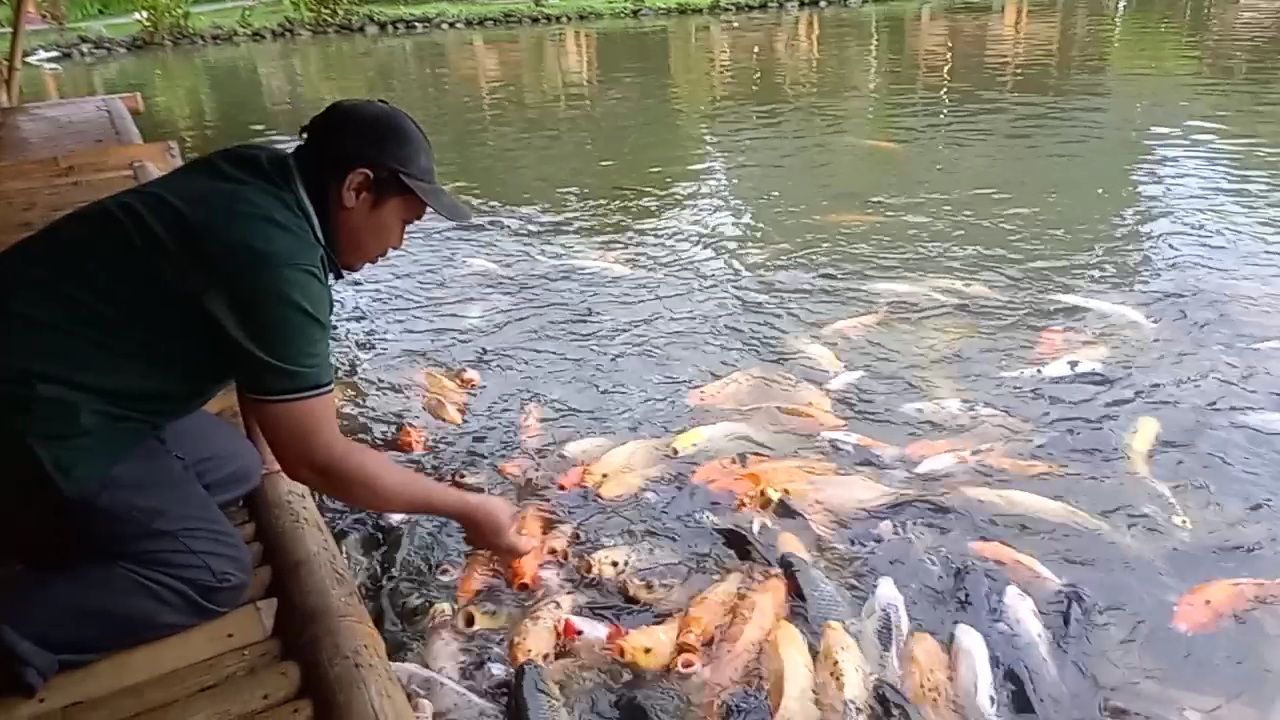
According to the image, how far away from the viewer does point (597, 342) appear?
23.3ft

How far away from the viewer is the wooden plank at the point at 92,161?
281 inches

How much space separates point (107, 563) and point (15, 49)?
965cm

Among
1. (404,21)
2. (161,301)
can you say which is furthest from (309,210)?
(404,21)

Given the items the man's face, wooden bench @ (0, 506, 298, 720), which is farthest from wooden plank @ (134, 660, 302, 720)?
the man's face

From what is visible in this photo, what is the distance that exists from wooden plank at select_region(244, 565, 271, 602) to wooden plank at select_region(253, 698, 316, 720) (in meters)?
0.46

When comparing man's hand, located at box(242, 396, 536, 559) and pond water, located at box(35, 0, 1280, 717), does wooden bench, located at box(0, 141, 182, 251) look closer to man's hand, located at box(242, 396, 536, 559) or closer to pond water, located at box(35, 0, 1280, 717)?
pond water, located at box(35, 0, 1280, 717)

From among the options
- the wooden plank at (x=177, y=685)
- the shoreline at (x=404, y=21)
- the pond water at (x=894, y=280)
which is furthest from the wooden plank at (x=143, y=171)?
the shoreline at (x=404, y=21)

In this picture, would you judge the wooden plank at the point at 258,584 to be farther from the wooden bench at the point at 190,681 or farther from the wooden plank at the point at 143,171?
the wooden plank at the point at 143,171

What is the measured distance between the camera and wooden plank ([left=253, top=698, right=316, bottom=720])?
2.85 metres

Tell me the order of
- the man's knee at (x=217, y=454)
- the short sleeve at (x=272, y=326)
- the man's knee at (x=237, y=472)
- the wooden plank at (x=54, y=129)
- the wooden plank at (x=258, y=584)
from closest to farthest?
the short sleeve at (x=272, y=326), the wooden plank at (x=258, y=584), the man's knee at (x=217, y=454), the man's knee at (x=237, y=472), the wooden plank at (x=54, y=129)

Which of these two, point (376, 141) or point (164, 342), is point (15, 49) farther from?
point (376, 141)

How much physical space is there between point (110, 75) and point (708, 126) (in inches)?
541

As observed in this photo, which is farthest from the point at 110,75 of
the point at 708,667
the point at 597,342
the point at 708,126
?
the point at 708,667

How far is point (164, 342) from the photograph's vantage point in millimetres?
2586
